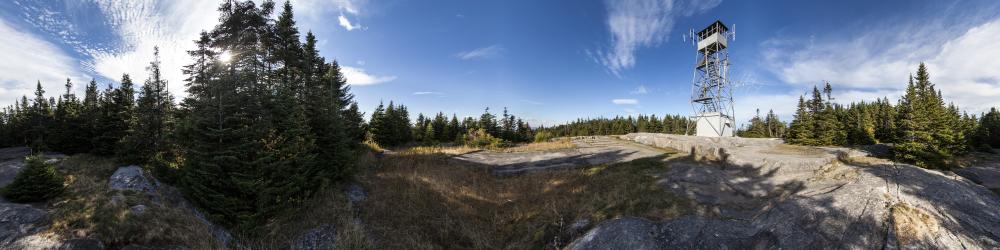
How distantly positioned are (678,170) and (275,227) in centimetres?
1586

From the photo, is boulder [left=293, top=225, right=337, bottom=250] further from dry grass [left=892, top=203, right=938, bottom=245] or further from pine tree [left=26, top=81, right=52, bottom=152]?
pine tree [left=26, top=81, right=52, bottom=152]

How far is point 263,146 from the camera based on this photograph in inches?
366

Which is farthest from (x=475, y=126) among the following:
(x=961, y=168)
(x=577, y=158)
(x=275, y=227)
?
(x=961, y=168)

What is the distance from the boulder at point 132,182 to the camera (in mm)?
9250

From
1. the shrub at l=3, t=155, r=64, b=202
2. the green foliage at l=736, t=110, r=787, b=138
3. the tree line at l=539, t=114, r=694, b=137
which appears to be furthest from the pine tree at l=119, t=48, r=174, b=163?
the green foliage at l=736, t=110, r=787, b=138

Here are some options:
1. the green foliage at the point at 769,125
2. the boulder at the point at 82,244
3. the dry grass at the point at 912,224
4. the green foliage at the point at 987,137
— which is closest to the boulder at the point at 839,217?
the dry grass at the point at 912,224

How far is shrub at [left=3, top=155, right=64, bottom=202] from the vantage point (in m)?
7.59

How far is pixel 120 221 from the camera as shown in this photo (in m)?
7.18

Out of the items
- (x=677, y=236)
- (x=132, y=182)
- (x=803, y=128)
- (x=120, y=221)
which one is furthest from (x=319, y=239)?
Result: (x=803, y=128)

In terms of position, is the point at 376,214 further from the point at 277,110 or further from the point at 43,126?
the point at 43,126

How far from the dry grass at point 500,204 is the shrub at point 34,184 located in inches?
295

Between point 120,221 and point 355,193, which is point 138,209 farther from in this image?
point 355,193

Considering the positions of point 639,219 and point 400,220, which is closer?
point 639,219

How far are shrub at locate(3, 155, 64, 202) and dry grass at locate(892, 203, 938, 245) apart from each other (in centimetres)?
1984
